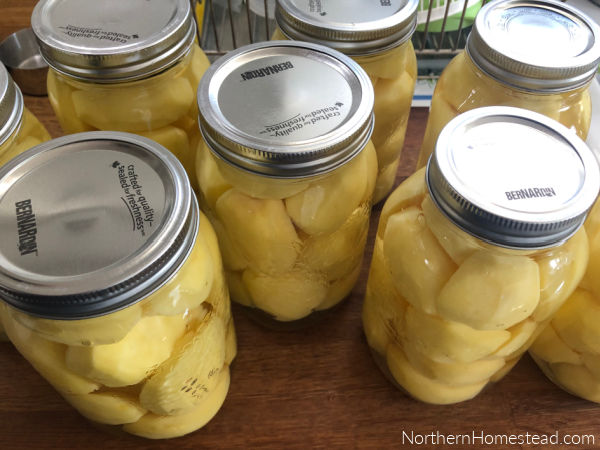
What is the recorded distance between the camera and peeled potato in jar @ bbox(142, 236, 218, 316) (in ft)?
1.14

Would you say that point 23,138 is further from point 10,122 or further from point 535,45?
point 535,45

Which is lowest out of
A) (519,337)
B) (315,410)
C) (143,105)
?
(315,410)

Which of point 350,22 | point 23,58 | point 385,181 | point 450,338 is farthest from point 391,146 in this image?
point 23,58

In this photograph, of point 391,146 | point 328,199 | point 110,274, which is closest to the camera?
point 110,274

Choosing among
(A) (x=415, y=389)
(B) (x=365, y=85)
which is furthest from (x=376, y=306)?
(B) (x=365, y=85)

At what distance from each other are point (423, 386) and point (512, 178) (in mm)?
194

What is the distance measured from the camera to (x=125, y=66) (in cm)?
42

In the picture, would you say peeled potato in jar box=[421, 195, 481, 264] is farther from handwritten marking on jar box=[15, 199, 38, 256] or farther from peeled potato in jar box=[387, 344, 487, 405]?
handwritten marking on jar box=[15, 199, 38, 256]

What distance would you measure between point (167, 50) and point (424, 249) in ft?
0.85

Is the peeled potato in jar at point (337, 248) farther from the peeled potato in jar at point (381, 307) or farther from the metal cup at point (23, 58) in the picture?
the metal cup at point (23, 58)

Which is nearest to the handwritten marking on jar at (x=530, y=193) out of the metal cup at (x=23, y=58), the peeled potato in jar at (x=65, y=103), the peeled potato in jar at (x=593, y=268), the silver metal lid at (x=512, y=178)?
the silver metal lid at (x=512, y=178)

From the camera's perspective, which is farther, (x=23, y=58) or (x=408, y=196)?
(x=23, y=58)

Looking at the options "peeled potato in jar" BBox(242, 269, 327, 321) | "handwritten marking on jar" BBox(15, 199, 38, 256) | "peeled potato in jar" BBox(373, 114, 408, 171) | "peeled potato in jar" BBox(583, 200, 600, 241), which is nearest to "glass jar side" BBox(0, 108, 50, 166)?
"handwritten marking on jar" BBox(15, 199, 38, 256)

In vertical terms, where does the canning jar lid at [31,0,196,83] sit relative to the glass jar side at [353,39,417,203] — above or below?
above
